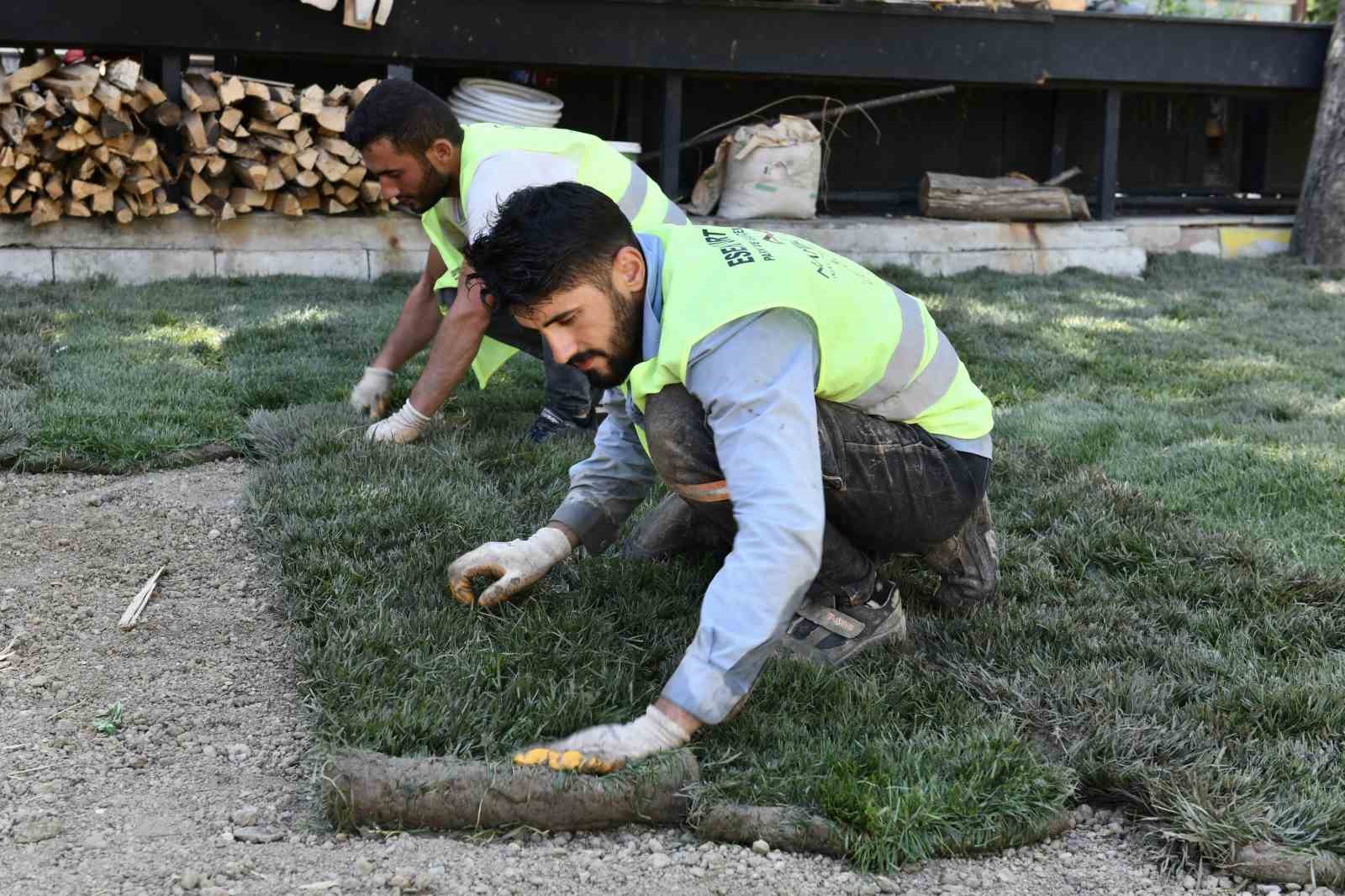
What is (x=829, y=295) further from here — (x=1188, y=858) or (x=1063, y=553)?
(x=1063, y=553)

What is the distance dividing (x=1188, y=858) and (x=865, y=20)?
679 cm

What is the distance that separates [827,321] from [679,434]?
0.34m

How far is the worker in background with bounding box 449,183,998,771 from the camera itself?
2.14 metres

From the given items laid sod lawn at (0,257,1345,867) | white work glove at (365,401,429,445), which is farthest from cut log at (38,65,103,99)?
white work glove at (365,401,429,445)

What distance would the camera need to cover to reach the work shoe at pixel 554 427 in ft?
14.1

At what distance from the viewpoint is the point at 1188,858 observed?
2.20 m

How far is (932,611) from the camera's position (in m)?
3.08

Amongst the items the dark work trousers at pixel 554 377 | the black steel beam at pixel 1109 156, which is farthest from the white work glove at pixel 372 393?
the black steel beam at pixel 1109 156

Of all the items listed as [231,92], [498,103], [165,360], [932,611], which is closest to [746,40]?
[498,103]

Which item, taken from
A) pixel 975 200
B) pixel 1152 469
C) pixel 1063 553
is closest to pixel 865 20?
pixel 975 200

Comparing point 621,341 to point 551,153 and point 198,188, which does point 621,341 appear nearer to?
point 551,153

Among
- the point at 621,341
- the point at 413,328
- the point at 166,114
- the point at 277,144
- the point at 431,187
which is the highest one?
the point at 166,114

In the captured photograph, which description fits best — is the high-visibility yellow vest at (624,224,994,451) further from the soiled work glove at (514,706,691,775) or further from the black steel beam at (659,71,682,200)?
the black steel beam at (659,71,682,200)

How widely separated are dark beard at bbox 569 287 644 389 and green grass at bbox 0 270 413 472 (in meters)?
2.21
